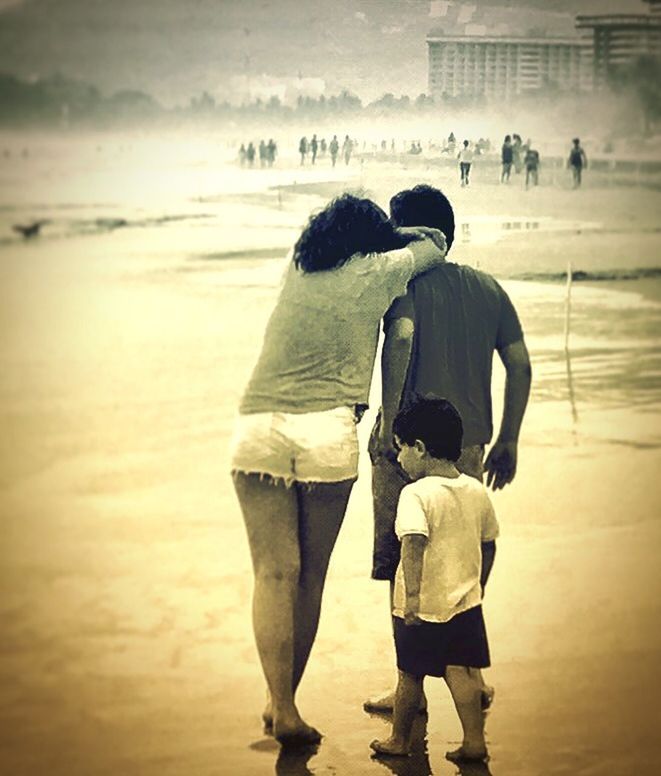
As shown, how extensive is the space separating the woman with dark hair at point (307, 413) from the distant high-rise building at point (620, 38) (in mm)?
970

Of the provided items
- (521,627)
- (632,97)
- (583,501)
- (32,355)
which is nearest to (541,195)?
(632,97)

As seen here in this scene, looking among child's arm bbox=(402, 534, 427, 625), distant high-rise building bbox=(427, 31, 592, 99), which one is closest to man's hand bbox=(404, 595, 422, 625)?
child's arm bbox=(402, 534, 427, 625)

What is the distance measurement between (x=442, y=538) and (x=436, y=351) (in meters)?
0.53

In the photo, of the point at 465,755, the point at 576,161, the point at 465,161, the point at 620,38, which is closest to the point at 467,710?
the point at 465,755

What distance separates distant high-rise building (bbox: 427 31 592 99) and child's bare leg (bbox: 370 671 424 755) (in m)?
1.66

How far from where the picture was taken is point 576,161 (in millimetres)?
4797

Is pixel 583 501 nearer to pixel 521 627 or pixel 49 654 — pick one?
pixel 521 627

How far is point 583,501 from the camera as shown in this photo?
4.80m

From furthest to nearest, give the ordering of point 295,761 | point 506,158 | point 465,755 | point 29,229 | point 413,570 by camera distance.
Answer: point 506,158 < point 465,755 < point 295,761 < point 413,570 < point 29,229

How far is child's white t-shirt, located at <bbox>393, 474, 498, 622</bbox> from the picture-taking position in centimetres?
420

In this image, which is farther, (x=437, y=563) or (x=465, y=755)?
(x=465, y=755)

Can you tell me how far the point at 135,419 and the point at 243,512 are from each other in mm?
381

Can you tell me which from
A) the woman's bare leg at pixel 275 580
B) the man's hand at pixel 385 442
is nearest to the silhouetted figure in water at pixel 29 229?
the woman's bare leg at pixel 275 580

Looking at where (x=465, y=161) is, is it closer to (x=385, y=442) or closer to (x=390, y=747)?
(x=385, y=442)
